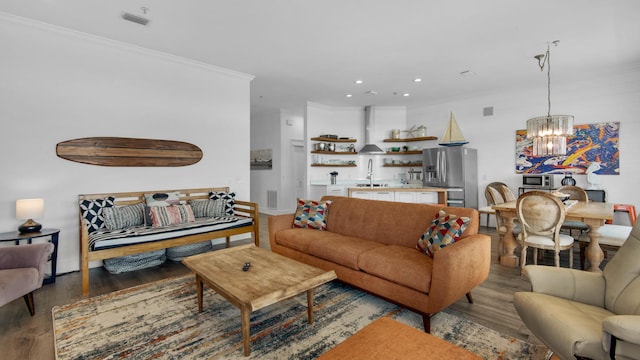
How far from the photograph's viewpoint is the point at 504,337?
214cm

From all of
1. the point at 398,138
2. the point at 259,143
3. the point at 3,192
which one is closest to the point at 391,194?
the point at 398,138

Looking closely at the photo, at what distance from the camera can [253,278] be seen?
229 centimetres

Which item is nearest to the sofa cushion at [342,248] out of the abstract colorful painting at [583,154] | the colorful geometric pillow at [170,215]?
the colorful geometric pillow at [170,215]

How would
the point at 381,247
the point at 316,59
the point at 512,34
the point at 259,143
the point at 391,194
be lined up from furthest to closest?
1. the point at 259,143
2. the point at 391,194
3. the point at 316,59
4. the point at 512,34
5. the point at 381,247

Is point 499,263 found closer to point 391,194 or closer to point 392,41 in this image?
point 391,194

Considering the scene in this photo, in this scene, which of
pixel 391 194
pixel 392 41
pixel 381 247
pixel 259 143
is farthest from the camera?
pixel 259 143

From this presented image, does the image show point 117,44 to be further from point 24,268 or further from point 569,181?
point 569,181

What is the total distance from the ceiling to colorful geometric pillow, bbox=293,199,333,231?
2.12 meters

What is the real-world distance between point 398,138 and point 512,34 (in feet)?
13.2

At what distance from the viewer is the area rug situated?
6.56ft

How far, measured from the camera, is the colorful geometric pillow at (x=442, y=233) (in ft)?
8.25

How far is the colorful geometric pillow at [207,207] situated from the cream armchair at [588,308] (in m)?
3.85

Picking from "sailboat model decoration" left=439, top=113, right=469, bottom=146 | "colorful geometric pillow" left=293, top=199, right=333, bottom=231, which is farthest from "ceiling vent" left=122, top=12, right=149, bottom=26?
"sailboat model decoration" left=439, top=113, right=469, bottom=146

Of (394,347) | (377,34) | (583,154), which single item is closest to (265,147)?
(377,34)
